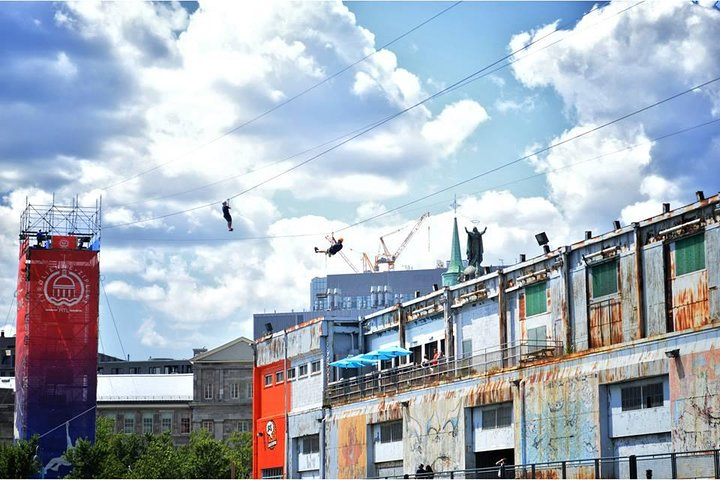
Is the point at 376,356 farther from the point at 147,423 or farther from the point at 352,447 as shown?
the point at 147,423

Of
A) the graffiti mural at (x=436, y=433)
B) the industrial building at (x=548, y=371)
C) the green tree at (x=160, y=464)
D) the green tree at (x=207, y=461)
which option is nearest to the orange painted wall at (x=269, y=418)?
the industrial building at (x=548, y=371)

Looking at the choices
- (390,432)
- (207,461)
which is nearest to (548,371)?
(390,432)

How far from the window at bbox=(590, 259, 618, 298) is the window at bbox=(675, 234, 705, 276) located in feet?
12.4

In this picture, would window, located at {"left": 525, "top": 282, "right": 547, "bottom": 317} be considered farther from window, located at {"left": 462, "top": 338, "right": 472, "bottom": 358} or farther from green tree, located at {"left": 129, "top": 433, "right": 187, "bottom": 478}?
green tree, located at {"left": 129, "top": 433, "right": 187, "bottom": 478}

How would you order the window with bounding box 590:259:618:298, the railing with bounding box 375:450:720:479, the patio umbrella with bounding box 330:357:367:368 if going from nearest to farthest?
1. the railing with bounding box 375:450:720:479
2. the window with bounding box 590:259:618:298
3. the patio umbrella with bounding box 330:357:367:368

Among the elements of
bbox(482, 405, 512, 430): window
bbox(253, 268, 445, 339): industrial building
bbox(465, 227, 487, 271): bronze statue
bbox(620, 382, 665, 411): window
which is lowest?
bbox(482, 405, 512, 430): window

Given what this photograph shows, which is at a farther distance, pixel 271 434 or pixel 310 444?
pixel 271 434

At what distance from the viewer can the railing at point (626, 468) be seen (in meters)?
37.1

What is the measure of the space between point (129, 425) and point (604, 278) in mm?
100319

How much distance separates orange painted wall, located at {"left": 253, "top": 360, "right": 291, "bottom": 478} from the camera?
7656cm

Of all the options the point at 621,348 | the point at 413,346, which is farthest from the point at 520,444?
the point at 413,346

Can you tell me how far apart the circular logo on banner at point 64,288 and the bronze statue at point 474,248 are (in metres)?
42.0

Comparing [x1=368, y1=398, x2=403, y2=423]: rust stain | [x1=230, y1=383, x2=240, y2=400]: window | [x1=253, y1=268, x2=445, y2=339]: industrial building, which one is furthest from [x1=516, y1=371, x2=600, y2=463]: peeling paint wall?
[x1=253, y1=268, x2=445, y2=339]: industrial building

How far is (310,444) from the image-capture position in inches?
2844
